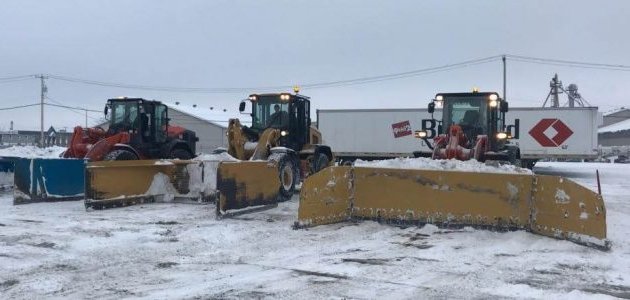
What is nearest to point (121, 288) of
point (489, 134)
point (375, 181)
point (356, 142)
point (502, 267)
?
point (502, 267)

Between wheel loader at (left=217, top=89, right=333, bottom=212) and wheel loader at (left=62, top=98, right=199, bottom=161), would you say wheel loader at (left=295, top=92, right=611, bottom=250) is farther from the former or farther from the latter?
wheel loader at (left=62, top=98, right=199, bottom=161)

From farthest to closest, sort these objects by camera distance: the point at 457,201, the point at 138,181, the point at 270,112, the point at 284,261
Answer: the point at 270,112 → the point at 138,181 → the point at 457,201 → the point at 284,261

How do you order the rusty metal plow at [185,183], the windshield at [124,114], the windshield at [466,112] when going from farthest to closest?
1. the windshield at [124,114]
2. the windshield at [466,112]
3. the rusty metal plow at [185,183]

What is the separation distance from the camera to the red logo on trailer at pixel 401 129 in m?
27.4

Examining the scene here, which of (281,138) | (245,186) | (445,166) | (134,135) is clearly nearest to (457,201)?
(445,166)

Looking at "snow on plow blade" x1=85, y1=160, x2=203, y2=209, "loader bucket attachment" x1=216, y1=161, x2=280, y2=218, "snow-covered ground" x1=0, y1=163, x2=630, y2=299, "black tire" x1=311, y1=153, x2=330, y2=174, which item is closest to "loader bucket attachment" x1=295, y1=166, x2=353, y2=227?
"snow-covered ground" x1=0, y1=163, x2=630, y2=299

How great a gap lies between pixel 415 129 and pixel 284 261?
70.4 ft

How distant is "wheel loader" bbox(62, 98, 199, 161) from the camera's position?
1452 centimetres

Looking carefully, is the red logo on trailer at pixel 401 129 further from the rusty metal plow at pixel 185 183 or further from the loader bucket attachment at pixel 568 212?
the loader bucket attachment at pixel 568 212

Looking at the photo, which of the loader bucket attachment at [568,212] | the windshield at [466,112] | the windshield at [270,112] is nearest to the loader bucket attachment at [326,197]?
the loader bucket attachment at [568,212]

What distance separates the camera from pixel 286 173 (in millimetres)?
13555

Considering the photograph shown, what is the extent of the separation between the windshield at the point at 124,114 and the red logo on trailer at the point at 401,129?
1481cm

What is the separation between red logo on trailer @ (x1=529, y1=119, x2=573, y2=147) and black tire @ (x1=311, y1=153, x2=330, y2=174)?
1344 cm

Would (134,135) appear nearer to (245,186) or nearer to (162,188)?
(162,188)
